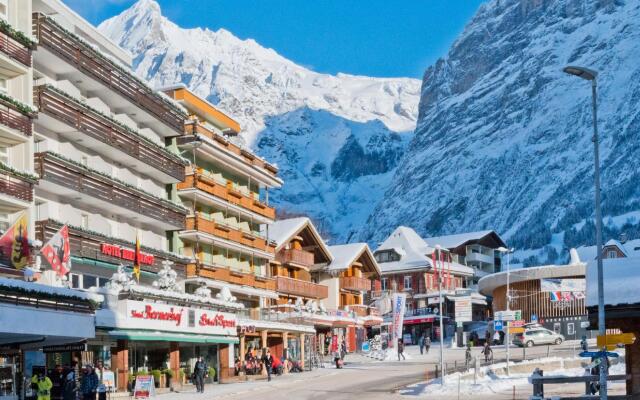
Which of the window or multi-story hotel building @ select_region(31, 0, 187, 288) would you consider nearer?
multi-story hotel building @ select_region(31, 0, 187, 288)

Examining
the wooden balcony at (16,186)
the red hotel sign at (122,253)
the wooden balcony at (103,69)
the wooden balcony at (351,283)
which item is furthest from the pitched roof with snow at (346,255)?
the wooden balcony at (16,186)

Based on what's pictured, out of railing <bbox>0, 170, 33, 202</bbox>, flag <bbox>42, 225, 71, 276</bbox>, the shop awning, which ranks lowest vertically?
the shop awning

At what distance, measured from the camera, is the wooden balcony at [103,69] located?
48.0 metres

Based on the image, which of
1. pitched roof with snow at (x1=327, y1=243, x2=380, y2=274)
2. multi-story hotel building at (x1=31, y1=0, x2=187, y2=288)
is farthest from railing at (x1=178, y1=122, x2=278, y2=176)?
pitched roof with snow at (x1=327, y1=243, x2=380, y2=274)

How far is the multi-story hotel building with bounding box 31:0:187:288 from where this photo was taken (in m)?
48.8

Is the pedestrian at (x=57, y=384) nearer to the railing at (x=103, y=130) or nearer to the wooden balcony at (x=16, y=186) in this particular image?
the wooden balcony at (x=16, y=186)

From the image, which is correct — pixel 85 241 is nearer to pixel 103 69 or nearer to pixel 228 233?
pixel 103 69

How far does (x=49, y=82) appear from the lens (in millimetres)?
50812

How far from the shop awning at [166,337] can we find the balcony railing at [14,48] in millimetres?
12681

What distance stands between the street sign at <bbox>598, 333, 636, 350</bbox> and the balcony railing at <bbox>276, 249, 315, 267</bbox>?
60744 millimetres

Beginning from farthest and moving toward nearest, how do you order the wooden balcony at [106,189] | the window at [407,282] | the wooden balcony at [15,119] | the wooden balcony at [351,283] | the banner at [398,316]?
1. the window at [407,282]
2. the wooden balcony at [351,283]
3. the banner at [398,316]
4. the wooden balcony at [106,189]
5. the wooden balcony at [15,119]

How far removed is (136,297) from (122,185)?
27.7 ft

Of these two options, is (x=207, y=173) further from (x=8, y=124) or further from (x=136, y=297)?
(x=8, y=124)

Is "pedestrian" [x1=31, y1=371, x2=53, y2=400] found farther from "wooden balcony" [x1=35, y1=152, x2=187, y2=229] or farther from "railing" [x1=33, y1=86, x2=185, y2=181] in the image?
"railing" [x1=33, y1=86, x2=185, y2=181]
